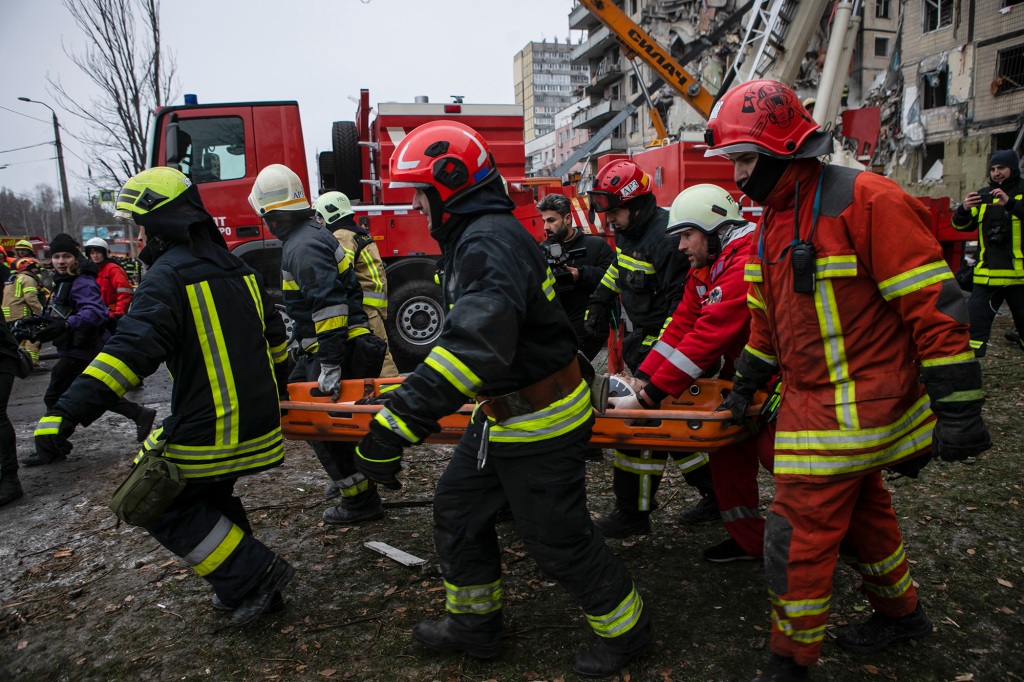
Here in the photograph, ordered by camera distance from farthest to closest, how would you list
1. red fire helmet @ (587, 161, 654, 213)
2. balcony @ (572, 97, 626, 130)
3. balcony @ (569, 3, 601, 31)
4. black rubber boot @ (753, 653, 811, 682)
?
balcony @ (569, 3, 601, 31) < balcony @ (572, 97, 626, 130) < red fire helmet @ (587, 161, 654, 213) < black rubber boot @ (753, 653, 811, 682)

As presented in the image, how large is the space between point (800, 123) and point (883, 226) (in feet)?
1.51

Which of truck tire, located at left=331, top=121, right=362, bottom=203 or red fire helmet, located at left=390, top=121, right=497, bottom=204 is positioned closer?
red fire helmet, located at left=390, top=121, right=497, bottom=204

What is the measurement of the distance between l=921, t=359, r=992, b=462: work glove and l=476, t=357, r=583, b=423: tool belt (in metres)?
1.15

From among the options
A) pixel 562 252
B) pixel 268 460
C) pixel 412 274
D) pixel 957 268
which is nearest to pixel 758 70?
pixel 957 268

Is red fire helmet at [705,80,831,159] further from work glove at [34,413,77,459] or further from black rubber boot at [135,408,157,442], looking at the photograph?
black rubber boot at [135,408,157,442]

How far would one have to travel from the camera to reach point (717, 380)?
11.7ft

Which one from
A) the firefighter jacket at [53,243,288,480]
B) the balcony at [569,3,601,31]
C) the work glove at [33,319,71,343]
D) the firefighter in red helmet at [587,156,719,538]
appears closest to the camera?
the firefighter jacket at [53,243,288,480]

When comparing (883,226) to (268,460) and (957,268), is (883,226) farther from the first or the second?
(957,268)

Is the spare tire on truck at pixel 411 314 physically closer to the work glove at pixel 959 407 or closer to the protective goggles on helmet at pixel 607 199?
the protective goggles on helmet at pixel 607 199

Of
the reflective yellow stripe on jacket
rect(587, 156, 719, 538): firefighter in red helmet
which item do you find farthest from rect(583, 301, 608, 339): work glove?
the reflective yellow stripe on jacket

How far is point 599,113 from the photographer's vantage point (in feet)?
170

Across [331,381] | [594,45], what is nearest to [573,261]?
[331,381]

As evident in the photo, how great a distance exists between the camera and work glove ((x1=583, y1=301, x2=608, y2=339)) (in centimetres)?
497

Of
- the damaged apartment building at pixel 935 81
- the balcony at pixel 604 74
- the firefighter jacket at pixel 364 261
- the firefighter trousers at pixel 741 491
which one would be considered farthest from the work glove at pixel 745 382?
the balcony at pixel 604 74
